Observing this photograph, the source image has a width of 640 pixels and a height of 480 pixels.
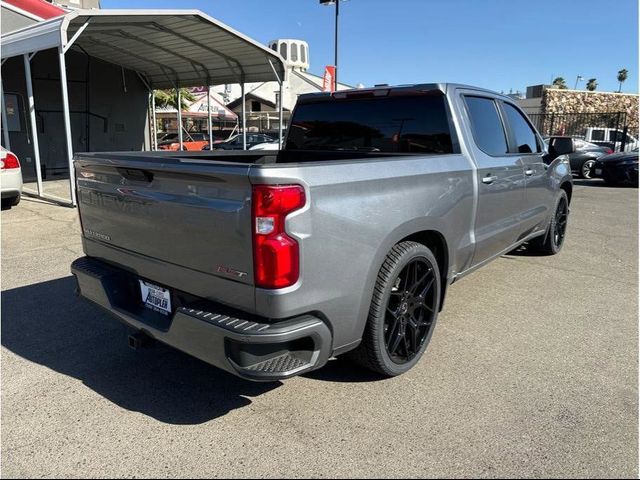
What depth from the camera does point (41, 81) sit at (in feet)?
47.1

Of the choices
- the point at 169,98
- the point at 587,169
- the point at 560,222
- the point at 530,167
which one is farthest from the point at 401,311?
the point at 169,98

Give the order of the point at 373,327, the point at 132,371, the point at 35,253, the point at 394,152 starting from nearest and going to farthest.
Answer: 1. the point at 373,327
2. the point at 132,371
3. the point at 394,152
4. the point at 35,253

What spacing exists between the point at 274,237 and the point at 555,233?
5151mm

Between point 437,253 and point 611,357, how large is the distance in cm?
147

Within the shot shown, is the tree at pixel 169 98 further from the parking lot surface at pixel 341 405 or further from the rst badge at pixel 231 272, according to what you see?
the rst badge at pixel 231 272

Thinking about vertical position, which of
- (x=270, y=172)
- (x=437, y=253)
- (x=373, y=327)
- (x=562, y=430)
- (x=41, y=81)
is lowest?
(x=562, y=430)

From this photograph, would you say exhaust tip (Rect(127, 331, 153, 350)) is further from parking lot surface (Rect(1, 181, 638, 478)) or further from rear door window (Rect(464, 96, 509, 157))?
rear door window (Rect(464, 96, 509, 157))

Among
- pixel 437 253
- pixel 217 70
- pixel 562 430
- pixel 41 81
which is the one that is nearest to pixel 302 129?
pixel 437 253

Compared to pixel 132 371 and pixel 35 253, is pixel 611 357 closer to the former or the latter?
pixel 132 371

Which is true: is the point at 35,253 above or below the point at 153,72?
below

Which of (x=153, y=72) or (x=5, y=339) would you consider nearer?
(x=5, y=339)

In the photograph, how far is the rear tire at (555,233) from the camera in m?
6.13

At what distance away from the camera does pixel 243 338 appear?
2330mm

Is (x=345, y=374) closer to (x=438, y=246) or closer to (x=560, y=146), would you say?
(x=438, y=246)
